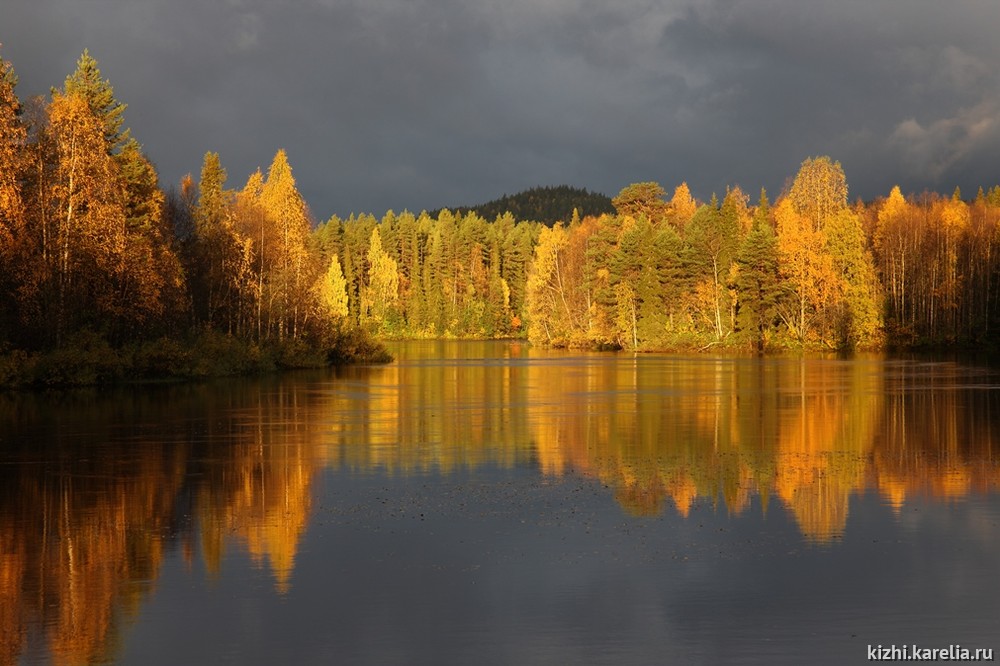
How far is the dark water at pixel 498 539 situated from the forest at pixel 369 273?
60.3 feet

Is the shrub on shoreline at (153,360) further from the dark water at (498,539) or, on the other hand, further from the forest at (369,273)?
the dark water at (498,539)

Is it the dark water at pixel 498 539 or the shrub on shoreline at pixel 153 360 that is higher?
the shrub on shoreline at pixel 153 360

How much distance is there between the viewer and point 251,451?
26.4m

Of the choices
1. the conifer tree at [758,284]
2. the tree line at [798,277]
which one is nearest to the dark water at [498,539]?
the conifer tree at [758,284]

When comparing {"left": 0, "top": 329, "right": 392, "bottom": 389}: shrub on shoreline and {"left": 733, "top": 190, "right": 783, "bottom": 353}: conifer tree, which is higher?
{"left": 733, "top": 190, "right": 783, "bottom": 353}: conifer tree

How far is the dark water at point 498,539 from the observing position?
36.8ft

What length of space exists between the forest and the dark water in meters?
18.4

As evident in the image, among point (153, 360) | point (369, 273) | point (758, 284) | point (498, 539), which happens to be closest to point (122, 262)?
point (153, 360)

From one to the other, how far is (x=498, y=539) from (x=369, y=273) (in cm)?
16858

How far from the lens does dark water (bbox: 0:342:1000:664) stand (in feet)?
36.8

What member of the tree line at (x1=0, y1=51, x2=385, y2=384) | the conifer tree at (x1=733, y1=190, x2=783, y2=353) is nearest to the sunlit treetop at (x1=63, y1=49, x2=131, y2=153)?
the tree line at (x1=0, y1=51, x2=385, y2=384)

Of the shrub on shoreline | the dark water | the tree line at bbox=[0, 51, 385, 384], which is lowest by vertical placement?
the dark water

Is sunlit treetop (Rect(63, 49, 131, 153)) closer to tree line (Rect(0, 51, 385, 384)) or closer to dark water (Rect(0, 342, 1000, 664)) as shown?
tree line (Rect(0, 51, 385, 384))

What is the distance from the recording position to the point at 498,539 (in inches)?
631
